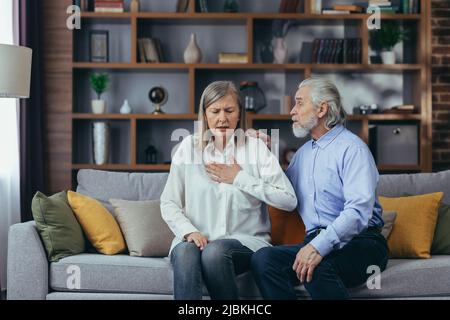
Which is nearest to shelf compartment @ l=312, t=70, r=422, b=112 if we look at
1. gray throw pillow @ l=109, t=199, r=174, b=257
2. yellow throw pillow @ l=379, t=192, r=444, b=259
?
yellow throw pillow @ l=379, t=192, r=444, b=259

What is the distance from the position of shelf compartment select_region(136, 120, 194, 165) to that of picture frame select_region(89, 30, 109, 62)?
53 cm

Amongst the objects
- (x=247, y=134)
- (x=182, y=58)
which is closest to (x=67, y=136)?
(x=182, y=58)

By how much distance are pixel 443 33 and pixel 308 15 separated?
942 millimetres

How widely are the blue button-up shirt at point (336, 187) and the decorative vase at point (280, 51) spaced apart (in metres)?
2.09

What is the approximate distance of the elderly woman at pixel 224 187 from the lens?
9.30ft

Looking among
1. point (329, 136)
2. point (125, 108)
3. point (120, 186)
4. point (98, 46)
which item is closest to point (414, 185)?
point (329, 136)

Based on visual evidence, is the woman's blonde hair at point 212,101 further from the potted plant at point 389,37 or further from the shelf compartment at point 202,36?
the potted plant at point 389,37

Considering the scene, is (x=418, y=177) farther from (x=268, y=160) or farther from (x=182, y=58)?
(x=182, y=58)

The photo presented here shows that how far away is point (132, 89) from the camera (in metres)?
5.21

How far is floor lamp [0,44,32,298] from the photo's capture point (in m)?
3.27

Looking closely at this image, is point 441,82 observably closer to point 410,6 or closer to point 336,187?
point 410,6

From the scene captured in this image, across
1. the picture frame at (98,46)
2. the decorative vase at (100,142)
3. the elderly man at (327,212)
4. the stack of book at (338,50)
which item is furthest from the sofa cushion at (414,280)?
the picture frame at (98,46)

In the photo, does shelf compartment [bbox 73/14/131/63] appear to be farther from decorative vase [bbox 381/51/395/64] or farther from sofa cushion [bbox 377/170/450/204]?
sofa cushion [bbox 377/170/450/204]

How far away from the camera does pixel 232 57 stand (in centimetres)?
499
